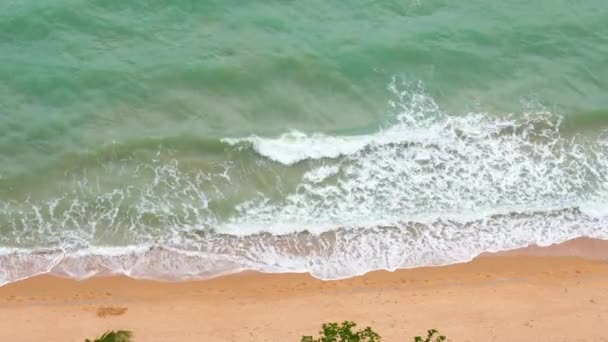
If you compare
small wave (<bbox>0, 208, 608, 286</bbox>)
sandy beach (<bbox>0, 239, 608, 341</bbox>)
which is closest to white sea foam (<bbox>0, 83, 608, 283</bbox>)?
small wave (<bbox>0, 208, 608, 286</bbox>)

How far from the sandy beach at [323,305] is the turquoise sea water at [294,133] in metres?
0.47

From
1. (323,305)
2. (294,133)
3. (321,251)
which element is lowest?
(323,305)

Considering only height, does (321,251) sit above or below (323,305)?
above

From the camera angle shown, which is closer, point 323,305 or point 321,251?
point 323,305

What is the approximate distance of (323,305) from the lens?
1519 cm

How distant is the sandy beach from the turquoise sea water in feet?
1.55

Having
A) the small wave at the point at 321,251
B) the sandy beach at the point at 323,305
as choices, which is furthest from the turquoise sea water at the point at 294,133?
the sandy beach at the point at 323,305

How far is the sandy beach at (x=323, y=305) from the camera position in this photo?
48.0ft

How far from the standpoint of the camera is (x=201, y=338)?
47.3 ft

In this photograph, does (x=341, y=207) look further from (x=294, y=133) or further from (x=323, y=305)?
(x=323, y=305)

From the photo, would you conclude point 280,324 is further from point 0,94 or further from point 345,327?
point 0,94

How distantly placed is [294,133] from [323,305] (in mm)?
5536

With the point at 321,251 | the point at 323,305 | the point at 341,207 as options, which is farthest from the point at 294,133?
the point at 323,305

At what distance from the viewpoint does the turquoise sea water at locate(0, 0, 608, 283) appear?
54.9 feet
